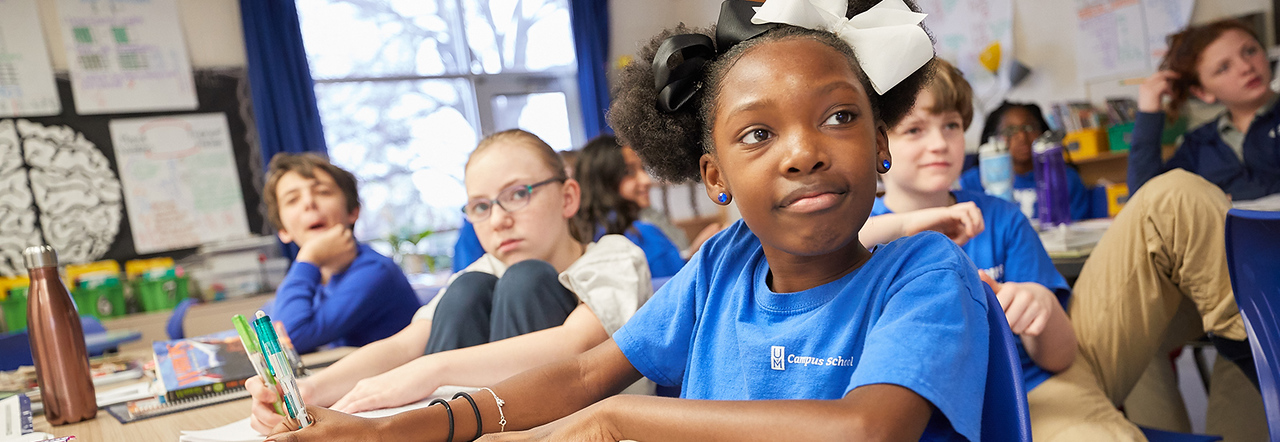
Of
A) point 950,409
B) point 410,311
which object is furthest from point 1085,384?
point 410,311

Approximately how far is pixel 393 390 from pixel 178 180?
4666 mm

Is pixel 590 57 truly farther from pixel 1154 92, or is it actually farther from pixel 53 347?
pixel 53 347

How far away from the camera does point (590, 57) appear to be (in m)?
6.34

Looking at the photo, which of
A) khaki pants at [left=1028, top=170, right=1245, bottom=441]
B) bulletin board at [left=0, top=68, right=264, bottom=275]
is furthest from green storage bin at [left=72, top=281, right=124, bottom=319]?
khaki pants at [left=1028, top=170, right=1245, bottom=441]

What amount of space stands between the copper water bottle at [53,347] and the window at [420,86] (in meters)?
4.57

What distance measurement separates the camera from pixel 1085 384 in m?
1.23

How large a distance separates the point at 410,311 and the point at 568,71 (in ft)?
15.5

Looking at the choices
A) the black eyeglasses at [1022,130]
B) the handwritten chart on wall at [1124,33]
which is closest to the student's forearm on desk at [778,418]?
the black eyeglasses at [1022,130]

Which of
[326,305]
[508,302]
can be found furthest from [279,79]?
[508,302]

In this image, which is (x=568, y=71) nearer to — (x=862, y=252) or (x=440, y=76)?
(x=440, y=76)

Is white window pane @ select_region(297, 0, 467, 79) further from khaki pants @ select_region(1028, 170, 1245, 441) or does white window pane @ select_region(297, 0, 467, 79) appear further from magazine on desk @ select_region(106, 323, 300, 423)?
khaki pants @ select_region(1028, 170, 1245, 441)

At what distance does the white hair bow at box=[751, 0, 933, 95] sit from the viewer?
75cm

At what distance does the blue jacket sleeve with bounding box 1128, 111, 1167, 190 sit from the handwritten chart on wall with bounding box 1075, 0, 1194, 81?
1272 mm

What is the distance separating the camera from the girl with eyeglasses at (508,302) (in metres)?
1.08
